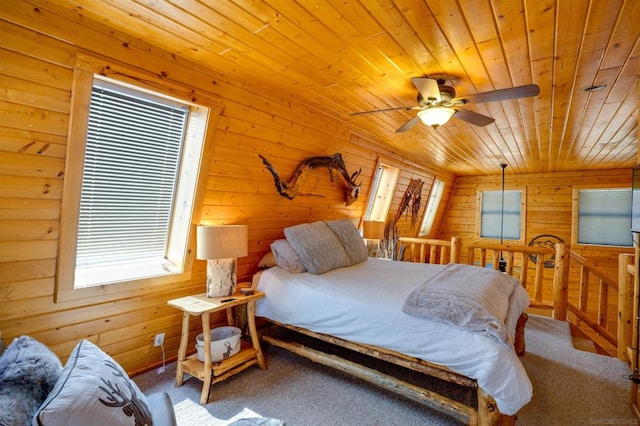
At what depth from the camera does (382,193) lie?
522 cm

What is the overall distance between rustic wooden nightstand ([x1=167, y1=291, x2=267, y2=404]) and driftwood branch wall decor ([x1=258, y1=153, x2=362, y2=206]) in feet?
3.46

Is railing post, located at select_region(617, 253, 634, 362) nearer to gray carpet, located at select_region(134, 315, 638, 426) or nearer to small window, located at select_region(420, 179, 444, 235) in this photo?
gray carpet, located at select_region(134, 315, 638, 426)

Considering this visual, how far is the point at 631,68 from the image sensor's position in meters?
2.05

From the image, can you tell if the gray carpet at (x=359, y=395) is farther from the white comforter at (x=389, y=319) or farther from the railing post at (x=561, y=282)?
the railing post at (x=561, y=282)

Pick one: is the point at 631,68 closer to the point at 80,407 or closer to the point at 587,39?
the point at 587,39

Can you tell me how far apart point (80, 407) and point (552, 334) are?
402 centimetres

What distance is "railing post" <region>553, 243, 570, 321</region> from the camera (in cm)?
354

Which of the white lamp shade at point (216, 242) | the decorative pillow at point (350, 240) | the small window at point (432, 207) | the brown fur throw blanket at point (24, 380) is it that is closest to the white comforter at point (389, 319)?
the decorative pillow at point (350, 240)

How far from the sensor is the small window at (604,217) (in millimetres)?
5941

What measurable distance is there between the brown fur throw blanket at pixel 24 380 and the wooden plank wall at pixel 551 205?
6923 millimetres

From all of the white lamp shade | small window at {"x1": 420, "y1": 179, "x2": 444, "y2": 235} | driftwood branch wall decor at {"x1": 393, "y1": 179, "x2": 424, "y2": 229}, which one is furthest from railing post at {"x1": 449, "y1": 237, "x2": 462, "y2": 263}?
the white lamp shade

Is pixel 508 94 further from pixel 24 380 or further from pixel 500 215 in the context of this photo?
pixel 500 215

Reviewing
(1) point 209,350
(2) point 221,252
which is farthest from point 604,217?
(1) point 209,350

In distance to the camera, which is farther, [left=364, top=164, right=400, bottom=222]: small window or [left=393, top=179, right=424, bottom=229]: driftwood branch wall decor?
[left=393, top=179, right=424, bottom=229]: driftwood branch wall decor
